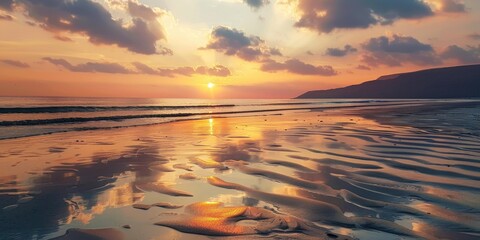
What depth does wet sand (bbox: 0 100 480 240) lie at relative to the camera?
4414 millimetres

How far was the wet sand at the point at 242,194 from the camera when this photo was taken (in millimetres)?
4414

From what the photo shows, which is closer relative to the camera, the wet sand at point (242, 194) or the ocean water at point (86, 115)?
the wet sand at point (242, 194)

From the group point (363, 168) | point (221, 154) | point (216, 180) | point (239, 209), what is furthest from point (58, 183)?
point (363, 168)

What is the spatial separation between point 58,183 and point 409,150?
10.5m

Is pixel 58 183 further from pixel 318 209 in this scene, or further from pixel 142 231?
pixel 318 209

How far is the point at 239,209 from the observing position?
17.1 feet

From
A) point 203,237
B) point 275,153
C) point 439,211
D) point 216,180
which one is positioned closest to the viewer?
point 203,237

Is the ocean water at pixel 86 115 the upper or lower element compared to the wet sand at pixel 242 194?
upper

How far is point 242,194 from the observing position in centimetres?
A: 612

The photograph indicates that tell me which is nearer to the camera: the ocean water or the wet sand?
the wet sand

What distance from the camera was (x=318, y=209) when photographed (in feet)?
17.3

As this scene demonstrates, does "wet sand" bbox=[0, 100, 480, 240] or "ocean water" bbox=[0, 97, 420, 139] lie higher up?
"ocean water" bbox=[0, 97, 420, 139]

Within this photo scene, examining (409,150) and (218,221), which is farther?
(409,150)

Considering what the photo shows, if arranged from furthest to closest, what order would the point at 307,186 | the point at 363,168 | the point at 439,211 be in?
the point at 363,168 → the point at 307,186 → the point at 439,211
